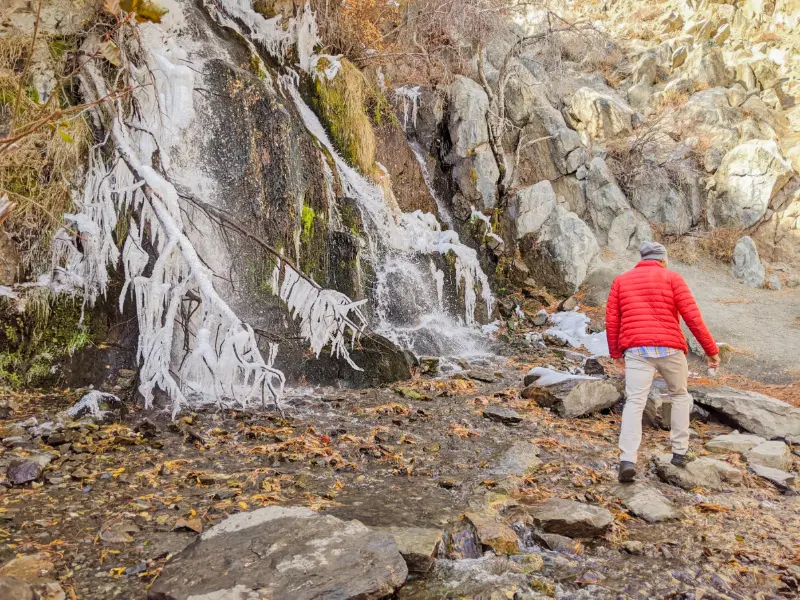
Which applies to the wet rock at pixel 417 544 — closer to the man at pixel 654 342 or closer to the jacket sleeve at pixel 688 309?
the man at pixel 654 342

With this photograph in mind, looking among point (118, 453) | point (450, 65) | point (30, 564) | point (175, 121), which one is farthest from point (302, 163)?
point (450, 65)

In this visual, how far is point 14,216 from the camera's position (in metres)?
5.55

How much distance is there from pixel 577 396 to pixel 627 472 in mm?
2130

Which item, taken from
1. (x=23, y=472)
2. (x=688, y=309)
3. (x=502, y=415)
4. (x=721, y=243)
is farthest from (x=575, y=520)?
(x=721, y=243)

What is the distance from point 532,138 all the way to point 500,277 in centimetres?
580

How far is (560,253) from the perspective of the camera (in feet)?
43.9

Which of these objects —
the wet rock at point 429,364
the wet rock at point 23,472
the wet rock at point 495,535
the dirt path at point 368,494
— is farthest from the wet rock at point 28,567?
the wet rock at point 429,364

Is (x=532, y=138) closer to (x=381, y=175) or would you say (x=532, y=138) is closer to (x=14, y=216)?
(x=381, y=175)

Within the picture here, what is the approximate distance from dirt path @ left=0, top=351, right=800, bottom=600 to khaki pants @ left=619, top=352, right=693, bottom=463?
39cm

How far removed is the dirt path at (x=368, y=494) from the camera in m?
2.87

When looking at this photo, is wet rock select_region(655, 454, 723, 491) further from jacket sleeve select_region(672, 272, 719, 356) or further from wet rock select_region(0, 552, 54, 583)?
wet rock select_region(0, 552, 54, 583)

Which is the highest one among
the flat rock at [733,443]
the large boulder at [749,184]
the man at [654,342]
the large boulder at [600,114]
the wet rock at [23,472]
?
the large boulder at [600,114]

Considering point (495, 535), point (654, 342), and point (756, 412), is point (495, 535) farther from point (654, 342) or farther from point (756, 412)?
point (756, 412)

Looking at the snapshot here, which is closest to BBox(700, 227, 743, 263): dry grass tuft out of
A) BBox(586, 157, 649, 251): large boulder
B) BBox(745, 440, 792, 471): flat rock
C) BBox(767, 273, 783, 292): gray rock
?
BBox(767, 273, 783, 292): gray rock
